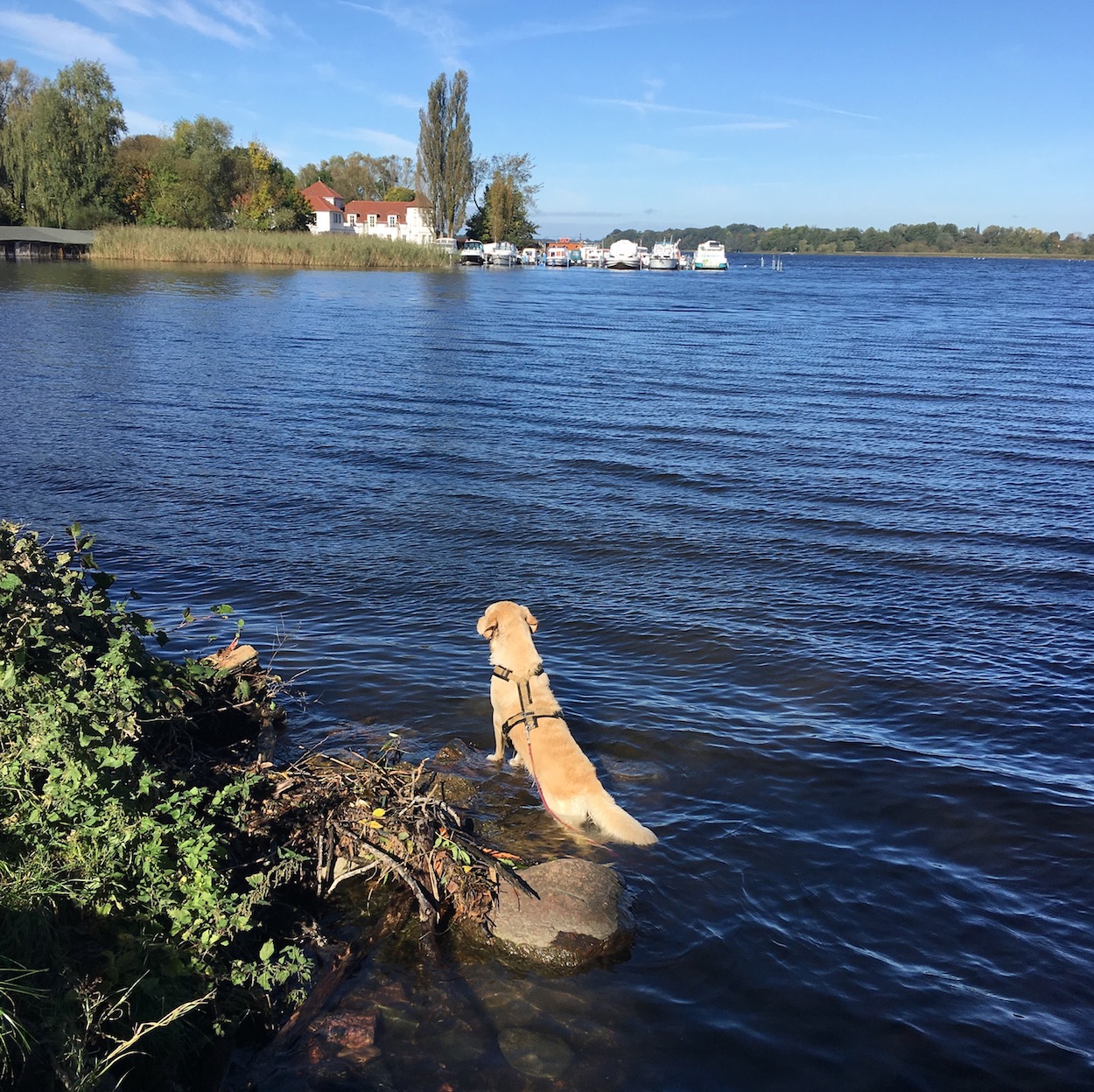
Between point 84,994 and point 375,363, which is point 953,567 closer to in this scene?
point 84,994

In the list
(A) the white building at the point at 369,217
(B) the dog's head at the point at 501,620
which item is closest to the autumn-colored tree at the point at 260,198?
(A) the white building at the point at 369,217

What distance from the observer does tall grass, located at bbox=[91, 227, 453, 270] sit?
68.8 meters

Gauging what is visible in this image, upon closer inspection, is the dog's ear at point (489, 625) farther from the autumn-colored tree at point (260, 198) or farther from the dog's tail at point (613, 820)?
the autumn-colored tree at point (260, 198)

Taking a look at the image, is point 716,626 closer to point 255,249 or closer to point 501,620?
point 501,620

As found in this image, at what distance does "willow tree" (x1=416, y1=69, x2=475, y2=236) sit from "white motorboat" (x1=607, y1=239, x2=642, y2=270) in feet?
90.6

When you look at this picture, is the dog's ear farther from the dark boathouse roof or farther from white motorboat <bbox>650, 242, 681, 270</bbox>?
white motorboat <bbox>650, 242, 681, 270</bbox>

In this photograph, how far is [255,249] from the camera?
72.8 metres

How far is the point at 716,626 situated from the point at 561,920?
551 cm

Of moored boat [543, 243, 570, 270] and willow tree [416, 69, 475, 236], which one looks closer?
willow tree [416, 69, 475, 236]

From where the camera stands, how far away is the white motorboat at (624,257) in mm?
122625

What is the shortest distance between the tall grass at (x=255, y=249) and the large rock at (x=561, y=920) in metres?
73.9

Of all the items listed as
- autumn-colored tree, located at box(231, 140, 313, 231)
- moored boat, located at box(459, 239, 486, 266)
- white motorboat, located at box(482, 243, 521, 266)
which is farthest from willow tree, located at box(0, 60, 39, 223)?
white motorboat, located at box(482, 243, 521, 266)

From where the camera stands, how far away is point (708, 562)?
39.3ft

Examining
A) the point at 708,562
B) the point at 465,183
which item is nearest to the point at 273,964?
the point at 708,562
